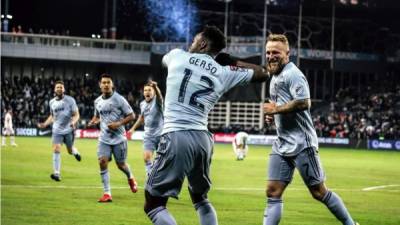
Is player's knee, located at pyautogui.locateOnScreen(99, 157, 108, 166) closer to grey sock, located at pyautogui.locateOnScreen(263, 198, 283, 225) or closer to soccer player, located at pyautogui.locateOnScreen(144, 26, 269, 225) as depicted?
grey sock, located at pyautogui.locateOnScreen(263, 198, 283, 225)

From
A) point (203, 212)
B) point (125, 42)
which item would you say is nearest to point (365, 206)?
point (203, 212)

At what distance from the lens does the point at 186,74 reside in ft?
29.8

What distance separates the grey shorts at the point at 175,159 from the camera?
904 cm

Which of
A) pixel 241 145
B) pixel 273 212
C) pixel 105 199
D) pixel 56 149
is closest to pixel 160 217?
pixel 273 212

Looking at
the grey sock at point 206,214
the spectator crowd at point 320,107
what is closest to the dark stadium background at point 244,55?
the spectator crowd at point 320,107

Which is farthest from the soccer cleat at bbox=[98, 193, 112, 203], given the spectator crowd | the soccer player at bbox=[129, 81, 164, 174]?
the spectator crowd

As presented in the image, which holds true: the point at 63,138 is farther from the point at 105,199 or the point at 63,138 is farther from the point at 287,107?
the point at 287,107

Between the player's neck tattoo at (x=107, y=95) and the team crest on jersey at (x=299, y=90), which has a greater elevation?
the team crest on jersey at (x=299, y=90)

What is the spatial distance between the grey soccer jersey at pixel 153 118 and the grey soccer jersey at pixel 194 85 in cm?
1104

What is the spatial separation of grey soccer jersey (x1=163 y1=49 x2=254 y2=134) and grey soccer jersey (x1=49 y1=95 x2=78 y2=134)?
14.3 metres

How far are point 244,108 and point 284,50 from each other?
58.9 meters

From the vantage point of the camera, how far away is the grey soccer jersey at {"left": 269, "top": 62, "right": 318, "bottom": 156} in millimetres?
11125

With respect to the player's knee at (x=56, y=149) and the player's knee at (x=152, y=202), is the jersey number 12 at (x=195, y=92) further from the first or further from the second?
the player's knee at (x=56, y=149)

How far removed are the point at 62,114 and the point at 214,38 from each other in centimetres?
1450
